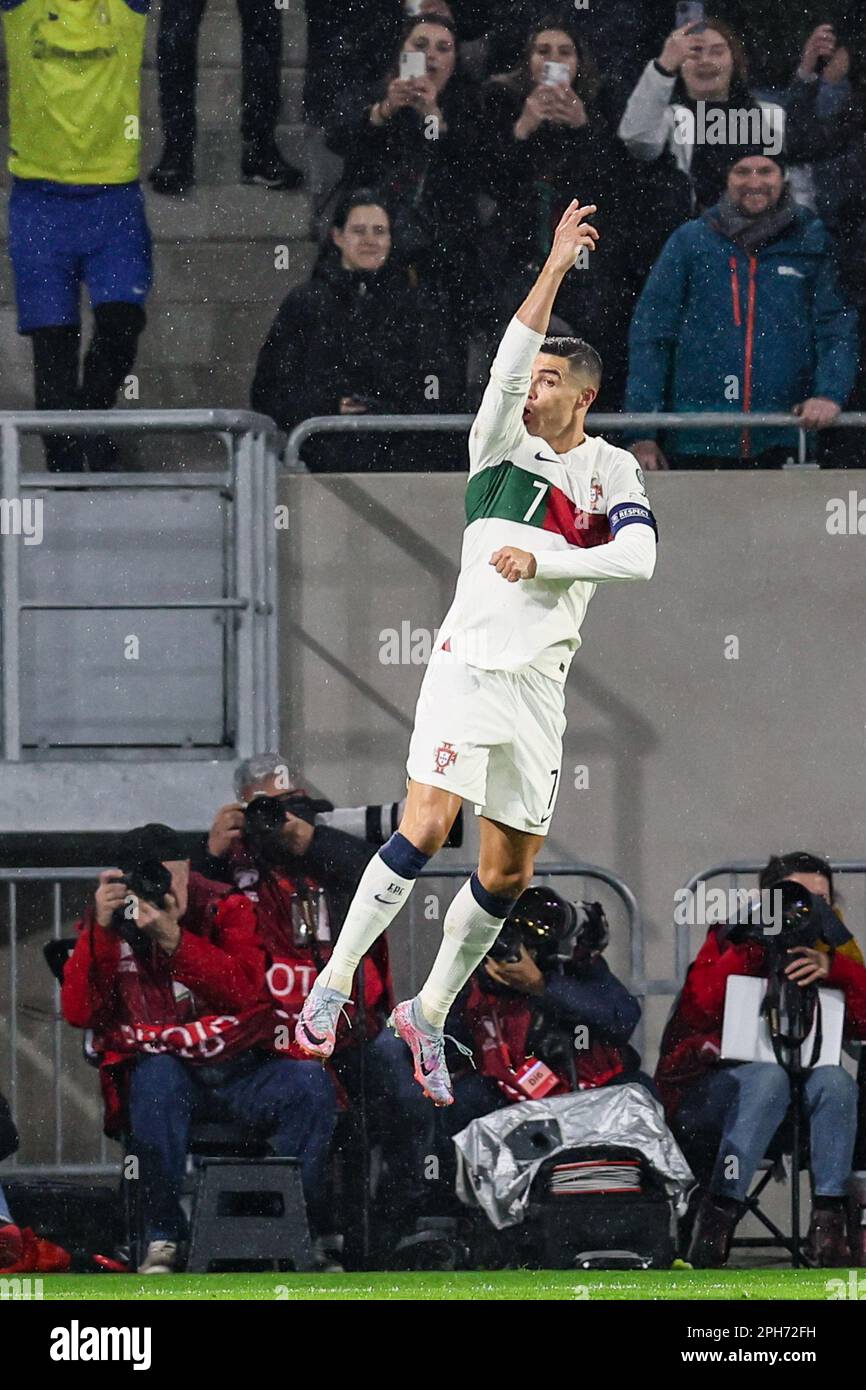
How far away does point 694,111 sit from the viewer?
7926 millimetres

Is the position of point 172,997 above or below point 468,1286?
above

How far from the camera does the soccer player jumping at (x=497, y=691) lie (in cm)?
563

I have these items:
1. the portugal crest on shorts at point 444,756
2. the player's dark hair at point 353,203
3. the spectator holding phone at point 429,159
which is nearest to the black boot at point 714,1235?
the portugal crest on shorts at point 444,756

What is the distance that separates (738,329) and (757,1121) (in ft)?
8.15

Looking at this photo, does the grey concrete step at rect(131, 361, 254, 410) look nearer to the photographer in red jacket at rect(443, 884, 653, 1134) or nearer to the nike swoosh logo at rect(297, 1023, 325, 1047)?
the photographer in red jacket at rect(443, 884, 653, 1134)

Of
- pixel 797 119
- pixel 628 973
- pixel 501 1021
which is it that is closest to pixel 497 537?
pixel 501 1021

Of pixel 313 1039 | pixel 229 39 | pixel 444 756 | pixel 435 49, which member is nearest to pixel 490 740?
pixel 444 756

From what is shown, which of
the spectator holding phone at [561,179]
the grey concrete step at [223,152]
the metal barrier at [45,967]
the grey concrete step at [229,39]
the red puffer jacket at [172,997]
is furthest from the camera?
the grey concrete step at [223,152]

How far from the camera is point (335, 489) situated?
763 cm

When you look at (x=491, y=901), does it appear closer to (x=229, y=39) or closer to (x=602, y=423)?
(x=602, y=423)

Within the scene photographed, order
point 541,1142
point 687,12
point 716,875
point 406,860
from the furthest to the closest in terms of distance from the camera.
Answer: point 687,12 → point 716,875 → point 541,1142 → point 406,860

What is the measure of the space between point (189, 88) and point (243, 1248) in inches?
163

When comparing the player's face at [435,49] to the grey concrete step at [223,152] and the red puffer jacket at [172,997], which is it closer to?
the grey concrete step at [223,152]

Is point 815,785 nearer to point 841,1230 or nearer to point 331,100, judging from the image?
point 841,1230
